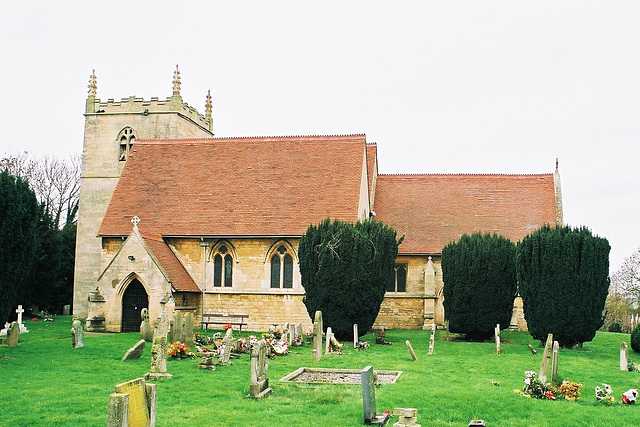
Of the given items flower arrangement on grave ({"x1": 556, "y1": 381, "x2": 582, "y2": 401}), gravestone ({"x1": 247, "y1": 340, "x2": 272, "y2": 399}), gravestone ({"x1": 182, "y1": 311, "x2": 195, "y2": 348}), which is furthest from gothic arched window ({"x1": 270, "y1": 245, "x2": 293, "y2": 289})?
flower arrangement on grave ({"x1": 556, "y1": 381, "x2": 582, "y2": 401})

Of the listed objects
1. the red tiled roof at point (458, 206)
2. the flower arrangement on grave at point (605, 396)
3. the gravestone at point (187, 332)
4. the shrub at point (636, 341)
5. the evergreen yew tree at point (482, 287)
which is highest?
the red tiled roof at point (458, 206)

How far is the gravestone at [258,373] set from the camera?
43.5ft

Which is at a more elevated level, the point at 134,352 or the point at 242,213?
the point at 242,213

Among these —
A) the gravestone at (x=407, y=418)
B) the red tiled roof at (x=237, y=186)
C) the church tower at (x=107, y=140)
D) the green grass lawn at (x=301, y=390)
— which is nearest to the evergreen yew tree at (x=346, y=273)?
the green grass lawn at (x=301, y=390)

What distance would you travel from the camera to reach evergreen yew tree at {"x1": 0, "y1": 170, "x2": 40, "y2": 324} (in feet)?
60.9

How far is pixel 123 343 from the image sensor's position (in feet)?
75.0

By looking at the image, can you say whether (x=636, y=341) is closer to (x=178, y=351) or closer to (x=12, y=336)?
(x=178, y=351)

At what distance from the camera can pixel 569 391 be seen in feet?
44.8

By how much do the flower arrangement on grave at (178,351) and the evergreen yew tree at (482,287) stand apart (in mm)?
11455

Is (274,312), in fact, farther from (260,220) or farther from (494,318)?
(494,318)

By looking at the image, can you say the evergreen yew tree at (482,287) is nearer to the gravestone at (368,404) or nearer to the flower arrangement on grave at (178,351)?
the flower arrangement on grave at (178,351)

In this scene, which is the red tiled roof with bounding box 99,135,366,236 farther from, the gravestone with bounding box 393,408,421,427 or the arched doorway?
the gravestone with bounding box 393,408,421,427

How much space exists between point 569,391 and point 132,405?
9.08 meters

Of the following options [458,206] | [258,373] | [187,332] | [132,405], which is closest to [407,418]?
[132,405]
